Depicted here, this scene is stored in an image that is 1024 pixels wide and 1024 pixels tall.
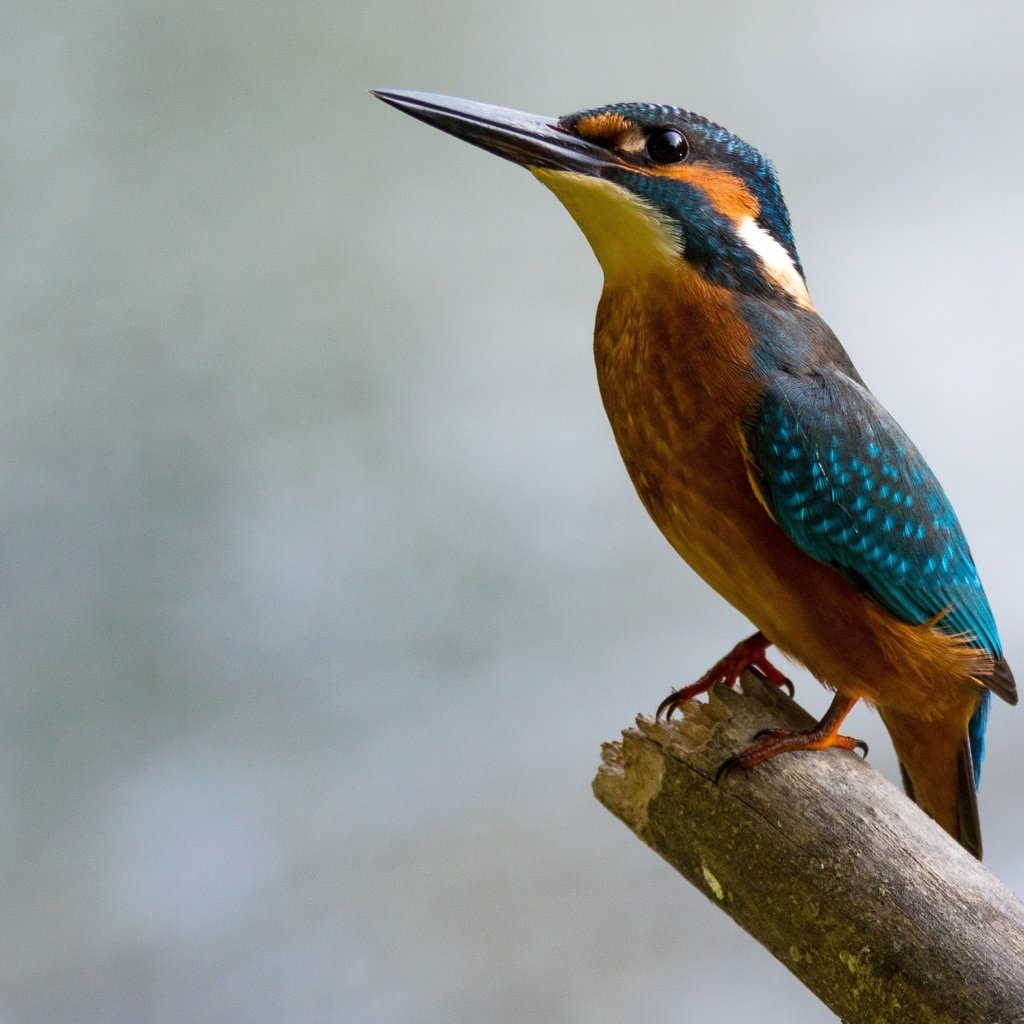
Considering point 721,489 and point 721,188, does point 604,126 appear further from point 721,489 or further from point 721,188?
point 721,489

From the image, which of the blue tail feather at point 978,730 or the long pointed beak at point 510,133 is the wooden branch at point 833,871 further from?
the long pointed beak at point 510,133

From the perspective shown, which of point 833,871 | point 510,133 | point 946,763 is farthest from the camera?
point 946,763

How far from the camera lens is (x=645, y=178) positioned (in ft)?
5.57

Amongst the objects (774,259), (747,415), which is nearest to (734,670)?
(747,415)

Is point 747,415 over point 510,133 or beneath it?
beneath

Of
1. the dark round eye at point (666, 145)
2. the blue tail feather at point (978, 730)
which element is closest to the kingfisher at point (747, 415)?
the dark round eye at point (666, 145)

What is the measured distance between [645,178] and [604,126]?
0.08 m

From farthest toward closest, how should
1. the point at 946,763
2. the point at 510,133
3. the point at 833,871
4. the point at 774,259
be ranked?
1. the point at 946,763
2. the point at 774,259
3. the point at 510,133
4. the point at 833,871

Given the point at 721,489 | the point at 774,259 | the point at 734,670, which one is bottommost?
the point at 734,670

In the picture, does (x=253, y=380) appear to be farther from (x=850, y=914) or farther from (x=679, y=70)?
(x=850, y=914)

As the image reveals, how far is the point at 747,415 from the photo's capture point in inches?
67.4

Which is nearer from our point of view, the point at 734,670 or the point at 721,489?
the point at 721,489

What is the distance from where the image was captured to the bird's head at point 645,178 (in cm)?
169

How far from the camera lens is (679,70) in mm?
3072
